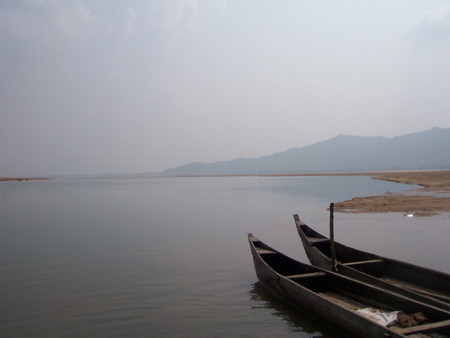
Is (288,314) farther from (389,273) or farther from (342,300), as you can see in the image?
(389,273)

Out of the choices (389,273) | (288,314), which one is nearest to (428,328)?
(288,314)

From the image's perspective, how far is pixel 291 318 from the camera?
9.84 metres

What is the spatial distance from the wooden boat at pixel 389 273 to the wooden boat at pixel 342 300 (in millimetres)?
701

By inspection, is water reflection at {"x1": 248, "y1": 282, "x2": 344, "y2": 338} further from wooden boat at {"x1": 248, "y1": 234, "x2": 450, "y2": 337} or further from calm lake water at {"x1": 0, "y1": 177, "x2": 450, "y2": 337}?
wooden boat at {"x1": 248, "y1": 234, "x2": 450, "y2": 337}

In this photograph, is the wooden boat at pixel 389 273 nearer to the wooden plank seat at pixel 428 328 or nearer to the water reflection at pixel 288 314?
the wooden plank seat at pixel 428 328

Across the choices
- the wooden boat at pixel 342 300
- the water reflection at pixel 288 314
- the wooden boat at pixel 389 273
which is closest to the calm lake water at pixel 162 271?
the water reflection at pixel 288 314

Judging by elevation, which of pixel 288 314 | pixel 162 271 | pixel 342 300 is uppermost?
pixel 342 300

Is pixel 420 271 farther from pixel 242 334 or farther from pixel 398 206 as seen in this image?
pixel 398 206

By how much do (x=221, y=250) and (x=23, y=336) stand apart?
9.87 m

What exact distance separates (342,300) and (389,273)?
2600mm

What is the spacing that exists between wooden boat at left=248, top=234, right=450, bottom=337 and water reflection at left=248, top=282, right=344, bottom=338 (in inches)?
8.8

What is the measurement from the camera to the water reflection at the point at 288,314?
8992 millimetres

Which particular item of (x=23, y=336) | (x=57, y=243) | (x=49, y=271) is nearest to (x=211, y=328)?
(x=23, y=336)

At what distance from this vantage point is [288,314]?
10.1 m
